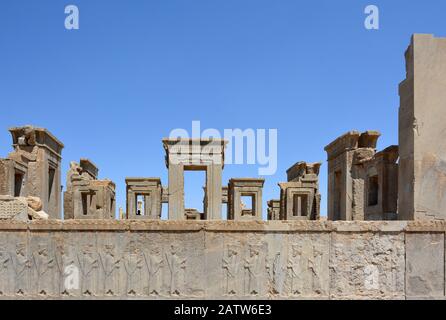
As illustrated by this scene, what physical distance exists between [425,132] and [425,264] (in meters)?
2.10

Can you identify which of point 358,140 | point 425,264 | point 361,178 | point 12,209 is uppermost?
point 358,140

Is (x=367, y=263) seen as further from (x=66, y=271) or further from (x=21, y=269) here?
(x=21, y=269)

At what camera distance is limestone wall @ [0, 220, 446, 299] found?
5.86 meters

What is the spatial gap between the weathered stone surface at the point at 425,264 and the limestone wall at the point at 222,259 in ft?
0.05

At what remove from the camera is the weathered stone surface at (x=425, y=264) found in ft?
19.3

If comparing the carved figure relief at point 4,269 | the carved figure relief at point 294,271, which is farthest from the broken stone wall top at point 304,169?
the carved figure relief at point 4,269

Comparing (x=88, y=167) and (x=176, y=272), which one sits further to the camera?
(x=88, y=167)

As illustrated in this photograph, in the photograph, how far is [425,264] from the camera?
5.91 meters

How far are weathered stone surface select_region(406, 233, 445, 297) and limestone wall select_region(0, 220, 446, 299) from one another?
0.01m

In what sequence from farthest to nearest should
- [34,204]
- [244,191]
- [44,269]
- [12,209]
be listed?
[244,191] < [34,204] < [12,209] < [44,269]

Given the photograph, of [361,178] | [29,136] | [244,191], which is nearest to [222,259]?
[361,178]

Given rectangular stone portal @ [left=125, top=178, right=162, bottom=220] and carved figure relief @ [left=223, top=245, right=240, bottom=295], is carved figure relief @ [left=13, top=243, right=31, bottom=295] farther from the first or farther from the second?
rectangular stone portal @ [left=125, top=178, right=162, bottom=220]

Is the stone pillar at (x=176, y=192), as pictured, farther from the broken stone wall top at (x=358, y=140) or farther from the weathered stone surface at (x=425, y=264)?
the weathered stone surface at (x=425, y=264)
